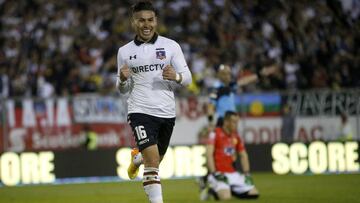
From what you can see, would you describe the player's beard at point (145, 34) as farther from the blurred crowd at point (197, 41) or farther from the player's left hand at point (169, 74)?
the blurred crowd at point (197, 41)

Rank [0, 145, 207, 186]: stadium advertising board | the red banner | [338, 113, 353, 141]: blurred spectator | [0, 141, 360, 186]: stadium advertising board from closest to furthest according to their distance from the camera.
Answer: [0, 145, 207, 186]: stadium advertising board < [0, 141, 360, 186]: stadium advertising board < the red banner < [338, 113, 353, 141]: blurred spectator

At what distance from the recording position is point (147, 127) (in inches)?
349

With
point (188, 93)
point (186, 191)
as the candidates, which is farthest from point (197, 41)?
point (186, 191)

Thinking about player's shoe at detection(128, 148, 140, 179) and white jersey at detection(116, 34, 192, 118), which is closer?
white jersey at detection(116, 34, 192, 118)

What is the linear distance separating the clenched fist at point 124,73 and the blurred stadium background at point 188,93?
6629 millimetres

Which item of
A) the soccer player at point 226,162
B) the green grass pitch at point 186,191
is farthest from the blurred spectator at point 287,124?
the soccer player at point 226,162

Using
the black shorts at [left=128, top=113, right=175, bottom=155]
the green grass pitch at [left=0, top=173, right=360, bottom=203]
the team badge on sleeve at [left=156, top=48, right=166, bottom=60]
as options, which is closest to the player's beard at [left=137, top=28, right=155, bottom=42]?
the team badge on sleeve at [left=156, top=48, right=166, bottom=60]

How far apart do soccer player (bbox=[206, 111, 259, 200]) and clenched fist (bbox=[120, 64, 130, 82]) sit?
196 inches

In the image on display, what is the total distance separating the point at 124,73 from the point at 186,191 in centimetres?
701

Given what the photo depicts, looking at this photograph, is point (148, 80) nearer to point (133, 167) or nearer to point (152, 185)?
point (152, 185)

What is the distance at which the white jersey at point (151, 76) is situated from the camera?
891 centimetres

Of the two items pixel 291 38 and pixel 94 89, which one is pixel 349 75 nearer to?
pixel 291 38

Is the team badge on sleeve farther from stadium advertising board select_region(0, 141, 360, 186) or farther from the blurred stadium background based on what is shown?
stadium advertising board select_region(0, 141, 360, 186)

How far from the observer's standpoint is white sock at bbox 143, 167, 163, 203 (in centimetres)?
856
